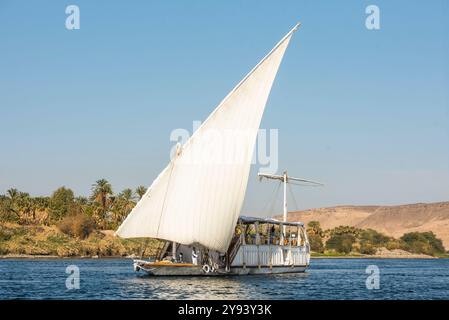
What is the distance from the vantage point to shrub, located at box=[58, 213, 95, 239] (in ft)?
415

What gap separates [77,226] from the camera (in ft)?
414

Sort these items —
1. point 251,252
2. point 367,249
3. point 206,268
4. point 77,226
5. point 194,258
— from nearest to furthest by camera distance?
point 206,268 < point 194,258 < point 251,252 < point 77,226 < point 367,249

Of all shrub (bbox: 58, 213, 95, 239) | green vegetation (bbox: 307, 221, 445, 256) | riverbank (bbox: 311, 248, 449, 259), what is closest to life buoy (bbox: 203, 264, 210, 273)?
shrub (bbox: 58, 213, 95, 239)

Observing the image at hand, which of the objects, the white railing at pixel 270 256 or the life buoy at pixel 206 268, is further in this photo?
the white railing at pixel 270 256

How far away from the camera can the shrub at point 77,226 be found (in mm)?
126625

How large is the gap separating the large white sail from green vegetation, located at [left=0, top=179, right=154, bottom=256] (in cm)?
6887

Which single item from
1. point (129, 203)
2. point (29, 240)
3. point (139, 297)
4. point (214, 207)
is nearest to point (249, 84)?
point (214, 207)

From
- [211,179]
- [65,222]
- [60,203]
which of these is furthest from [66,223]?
[211,179]

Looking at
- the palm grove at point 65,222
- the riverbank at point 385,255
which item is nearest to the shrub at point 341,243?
the riverbank at point 385,255

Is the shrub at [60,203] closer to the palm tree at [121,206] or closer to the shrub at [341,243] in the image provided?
the palm tree at [121,206]

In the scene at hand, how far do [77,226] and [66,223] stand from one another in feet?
9.44

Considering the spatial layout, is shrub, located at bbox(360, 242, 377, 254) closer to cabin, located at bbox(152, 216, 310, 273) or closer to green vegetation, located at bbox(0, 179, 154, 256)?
green vegetation, located at bbox(0, 179, 154, 256)

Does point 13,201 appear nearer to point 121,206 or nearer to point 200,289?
point 121,206

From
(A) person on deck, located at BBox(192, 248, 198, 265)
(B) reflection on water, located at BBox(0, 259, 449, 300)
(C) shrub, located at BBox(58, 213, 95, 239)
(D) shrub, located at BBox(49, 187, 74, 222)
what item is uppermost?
(D) shrub, located at BBox(49, 187, 74, 222)
